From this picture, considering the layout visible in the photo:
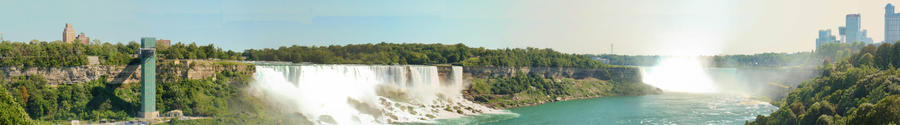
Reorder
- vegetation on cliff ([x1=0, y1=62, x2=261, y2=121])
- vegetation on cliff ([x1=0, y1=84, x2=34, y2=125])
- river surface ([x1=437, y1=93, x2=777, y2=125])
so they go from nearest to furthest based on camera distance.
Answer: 1. vegetation on cliff ([x1=0, y1=84, x2=34, y2=125])
2. vegetation on cliff ([x1=0, y1=62, x2=261, y2=121])
3. river surface ([x1=437, y1=93, x2=777, y2=125])

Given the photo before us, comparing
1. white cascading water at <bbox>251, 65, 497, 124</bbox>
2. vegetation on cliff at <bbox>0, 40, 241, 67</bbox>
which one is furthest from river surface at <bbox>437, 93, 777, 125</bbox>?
vegetation on cliff at <bbox>0, 40, 241, 67</bbox>

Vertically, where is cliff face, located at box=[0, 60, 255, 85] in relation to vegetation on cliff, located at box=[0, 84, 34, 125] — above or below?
above

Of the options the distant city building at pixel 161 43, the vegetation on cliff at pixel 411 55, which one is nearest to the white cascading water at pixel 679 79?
the vegetation on cliff at pixel 411 55

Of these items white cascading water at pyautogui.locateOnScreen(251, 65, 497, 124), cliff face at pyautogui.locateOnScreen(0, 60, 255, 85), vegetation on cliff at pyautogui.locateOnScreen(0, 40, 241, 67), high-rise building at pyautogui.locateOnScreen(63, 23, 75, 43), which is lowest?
white cascading water at pyautogui.locateOnScreen(251, 65, 497, 124)

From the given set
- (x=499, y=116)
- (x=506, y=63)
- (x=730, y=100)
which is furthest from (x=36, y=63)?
(x=730, y=100)

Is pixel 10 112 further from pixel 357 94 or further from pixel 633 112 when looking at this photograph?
pixel 633 112

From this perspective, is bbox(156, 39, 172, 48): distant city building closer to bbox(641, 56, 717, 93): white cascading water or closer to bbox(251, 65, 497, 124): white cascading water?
bbox(251, 65, 497, 124): white cascading water

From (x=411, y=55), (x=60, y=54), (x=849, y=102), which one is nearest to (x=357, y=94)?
(x=60, y=54)
